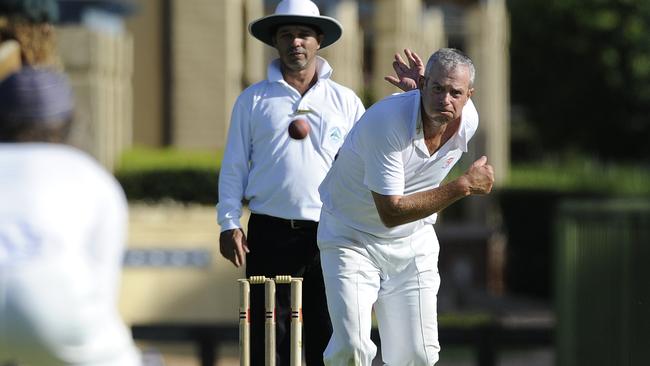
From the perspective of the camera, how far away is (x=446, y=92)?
18.6 ft

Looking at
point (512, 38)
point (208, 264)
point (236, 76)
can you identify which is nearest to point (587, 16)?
point (512, 38)

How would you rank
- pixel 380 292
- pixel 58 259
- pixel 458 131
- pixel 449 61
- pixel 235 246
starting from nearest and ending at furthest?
pixel 58 259, pixel 449 61, pixel 458 131, pixel 380 292, pixel 235 246

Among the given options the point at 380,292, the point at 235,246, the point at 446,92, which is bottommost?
the point at 380,292

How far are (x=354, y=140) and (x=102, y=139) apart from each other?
944 cm

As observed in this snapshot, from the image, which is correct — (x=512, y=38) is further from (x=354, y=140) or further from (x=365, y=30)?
(x=354, y=140)

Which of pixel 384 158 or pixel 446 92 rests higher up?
pixel 446 92

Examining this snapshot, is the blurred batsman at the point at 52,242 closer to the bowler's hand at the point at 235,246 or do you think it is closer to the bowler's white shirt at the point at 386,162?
the bowler's white shirt at the point at 386,162

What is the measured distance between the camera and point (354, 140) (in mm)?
5938

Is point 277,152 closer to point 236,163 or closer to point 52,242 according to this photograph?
point 236,163

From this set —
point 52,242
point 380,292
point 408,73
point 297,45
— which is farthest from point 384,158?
point 52,242

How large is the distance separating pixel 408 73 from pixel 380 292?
0.86 meters

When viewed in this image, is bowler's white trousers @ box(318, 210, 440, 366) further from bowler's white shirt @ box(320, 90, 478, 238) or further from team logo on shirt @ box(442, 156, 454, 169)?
team logo on shirt @ box(442, 156, 454, 169)

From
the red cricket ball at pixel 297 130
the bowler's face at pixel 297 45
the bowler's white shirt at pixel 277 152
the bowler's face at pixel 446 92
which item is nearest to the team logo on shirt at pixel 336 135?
the bowler's white shirt at pixel 277 152

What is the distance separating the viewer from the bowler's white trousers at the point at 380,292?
237 inches
